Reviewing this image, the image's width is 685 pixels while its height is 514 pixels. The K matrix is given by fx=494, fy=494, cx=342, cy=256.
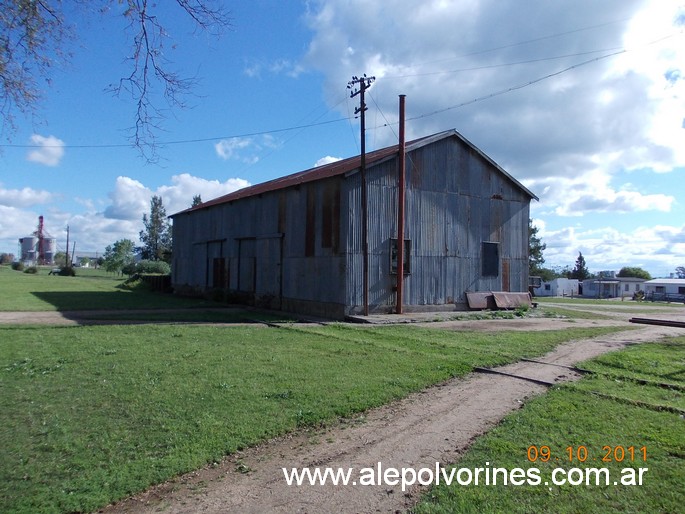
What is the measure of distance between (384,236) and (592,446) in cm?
1528

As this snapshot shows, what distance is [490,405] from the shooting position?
6.88 meters

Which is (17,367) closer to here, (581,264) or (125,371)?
(125,371)

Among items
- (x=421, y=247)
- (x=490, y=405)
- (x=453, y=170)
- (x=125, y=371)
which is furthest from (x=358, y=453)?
(x=453, y=170)

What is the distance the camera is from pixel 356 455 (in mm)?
5129

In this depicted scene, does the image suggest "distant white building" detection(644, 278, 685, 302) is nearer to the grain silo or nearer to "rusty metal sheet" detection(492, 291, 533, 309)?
"rusty metal sheet" detection(492, 291, 533, 309)

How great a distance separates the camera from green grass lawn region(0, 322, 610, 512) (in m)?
4.58

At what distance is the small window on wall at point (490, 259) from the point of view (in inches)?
943

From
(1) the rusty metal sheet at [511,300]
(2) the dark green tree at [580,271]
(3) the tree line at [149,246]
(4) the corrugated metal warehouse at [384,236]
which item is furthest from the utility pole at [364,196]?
(2) the dark green tree at [580,271]

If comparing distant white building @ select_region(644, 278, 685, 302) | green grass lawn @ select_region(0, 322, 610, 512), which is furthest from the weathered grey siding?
distant white building @ select_region(644, 278, 685, 302)

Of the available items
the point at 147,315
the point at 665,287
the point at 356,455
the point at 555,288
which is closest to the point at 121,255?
the point at 147,315

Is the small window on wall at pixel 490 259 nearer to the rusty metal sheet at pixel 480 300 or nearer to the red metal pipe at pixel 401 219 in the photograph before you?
the rusty metal sheet at pixel 480 300

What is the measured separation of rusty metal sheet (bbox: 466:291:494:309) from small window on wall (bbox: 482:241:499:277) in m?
1.07
